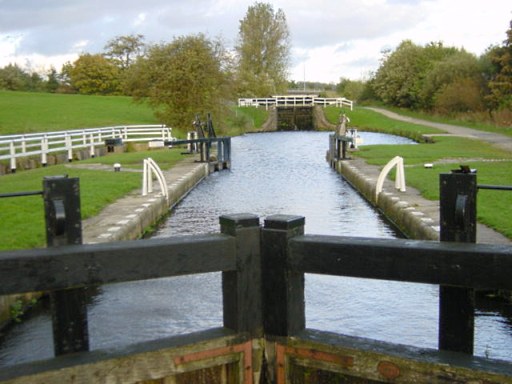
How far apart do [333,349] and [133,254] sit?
1301 mm

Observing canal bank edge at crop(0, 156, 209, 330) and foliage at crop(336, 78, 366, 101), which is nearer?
canal bank edge at crop(0, 156, 209, 330)

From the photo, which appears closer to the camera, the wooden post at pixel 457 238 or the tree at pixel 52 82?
the wooden post at pixel 457 238

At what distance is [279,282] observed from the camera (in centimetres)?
436

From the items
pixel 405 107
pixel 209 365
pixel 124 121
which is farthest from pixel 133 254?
pixel 405 107

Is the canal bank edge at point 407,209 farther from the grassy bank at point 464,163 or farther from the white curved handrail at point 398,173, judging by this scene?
the grassy bank at point 464,163

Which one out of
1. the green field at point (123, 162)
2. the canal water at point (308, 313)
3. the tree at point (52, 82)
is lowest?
the canal water at point (308, 313)

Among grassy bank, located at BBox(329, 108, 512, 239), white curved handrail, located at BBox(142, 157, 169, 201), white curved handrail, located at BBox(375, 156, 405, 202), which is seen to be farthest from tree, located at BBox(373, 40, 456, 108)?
white curved handrail, located at BBox(142, 157, 169, 201)

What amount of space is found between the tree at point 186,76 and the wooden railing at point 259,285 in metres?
28.5

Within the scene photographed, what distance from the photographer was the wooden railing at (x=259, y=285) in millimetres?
4004

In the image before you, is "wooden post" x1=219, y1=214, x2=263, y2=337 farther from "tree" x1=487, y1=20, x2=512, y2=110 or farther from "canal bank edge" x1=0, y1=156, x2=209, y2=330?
"tree" x1=487, y1=20, x2=512, y2=110

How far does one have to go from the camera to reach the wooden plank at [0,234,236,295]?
4004mm

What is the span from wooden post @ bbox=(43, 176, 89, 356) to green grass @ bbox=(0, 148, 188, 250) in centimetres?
454

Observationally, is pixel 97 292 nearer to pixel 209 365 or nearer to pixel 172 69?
pixel 209 365

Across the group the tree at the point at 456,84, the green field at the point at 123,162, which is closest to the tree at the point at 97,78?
the green field at the point at 123,162
